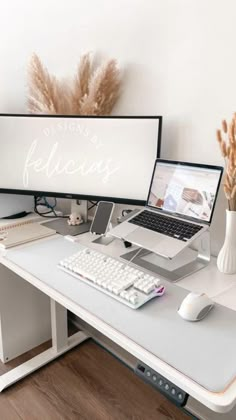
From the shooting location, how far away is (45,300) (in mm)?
1874

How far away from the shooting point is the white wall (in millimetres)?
1218

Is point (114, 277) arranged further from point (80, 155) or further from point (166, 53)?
point (166, 53)

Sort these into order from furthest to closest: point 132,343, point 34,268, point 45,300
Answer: point 45,300 < point 34,268 < point 132,343

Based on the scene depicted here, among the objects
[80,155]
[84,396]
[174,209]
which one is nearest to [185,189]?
[174,209]

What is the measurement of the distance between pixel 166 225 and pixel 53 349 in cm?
105

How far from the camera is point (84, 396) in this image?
5.29 ft

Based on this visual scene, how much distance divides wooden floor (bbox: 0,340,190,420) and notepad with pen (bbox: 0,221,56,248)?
748mm

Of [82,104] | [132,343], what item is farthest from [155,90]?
[132,343]

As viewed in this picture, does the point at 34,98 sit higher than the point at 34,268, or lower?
higher

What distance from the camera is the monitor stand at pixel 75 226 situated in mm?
1538

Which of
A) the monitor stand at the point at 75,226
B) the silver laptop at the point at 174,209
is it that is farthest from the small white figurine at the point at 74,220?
the silver laptop at the point at 174,209

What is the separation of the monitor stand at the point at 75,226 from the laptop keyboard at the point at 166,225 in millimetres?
338

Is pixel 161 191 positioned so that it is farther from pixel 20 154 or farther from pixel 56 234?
pixel 20 154

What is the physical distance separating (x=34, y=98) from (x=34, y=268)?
915mm
